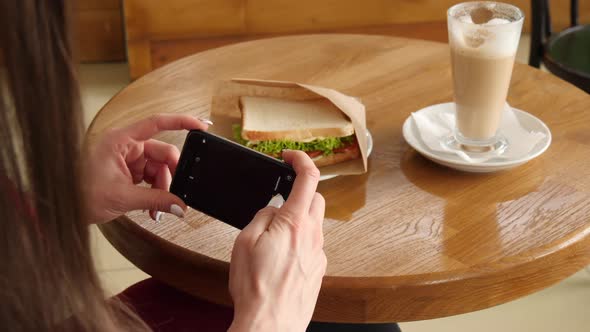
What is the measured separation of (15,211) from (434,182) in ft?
2.23

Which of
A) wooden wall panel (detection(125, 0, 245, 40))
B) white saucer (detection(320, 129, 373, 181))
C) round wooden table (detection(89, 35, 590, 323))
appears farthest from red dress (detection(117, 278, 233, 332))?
wooden wall panel (detection(125, 0, 245, 40))

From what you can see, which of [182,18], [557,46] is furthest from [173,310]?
[182,18]

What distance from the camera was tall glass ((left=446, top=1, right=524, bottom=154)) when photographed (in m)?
1.11

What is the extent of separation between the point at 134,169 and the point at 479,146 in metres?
0.51

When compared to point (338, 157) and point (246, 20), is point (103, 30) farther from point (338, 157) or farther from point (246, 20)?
point (338, 157)

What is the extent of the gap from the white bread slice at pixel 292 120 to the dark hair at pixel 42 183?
0.53 meters

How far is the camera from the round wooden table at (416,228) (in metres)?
0.90

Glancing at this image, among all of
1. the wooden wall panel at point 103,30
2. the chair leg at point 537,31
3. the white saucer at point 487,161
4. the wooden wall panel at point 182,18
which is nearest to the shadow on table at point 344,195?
the white saucer at point 487,161

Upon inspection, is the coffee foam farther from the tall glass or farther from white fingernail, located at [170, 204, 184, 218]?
white fingernail, located at [170, 204, 184, 218]

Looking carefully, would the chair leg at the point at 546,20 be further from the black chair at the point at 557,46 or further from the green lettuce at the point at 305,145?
the green lettuce at the point at 305,145

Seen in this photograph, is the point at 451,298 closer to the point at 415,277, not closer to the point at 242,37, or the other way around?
the point at 415,277

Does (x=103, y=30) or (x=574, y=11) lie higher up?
(x=574, y=11)

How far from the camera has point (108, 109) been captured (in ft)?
4.33

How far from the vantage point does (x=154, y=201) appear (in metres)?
0.98
